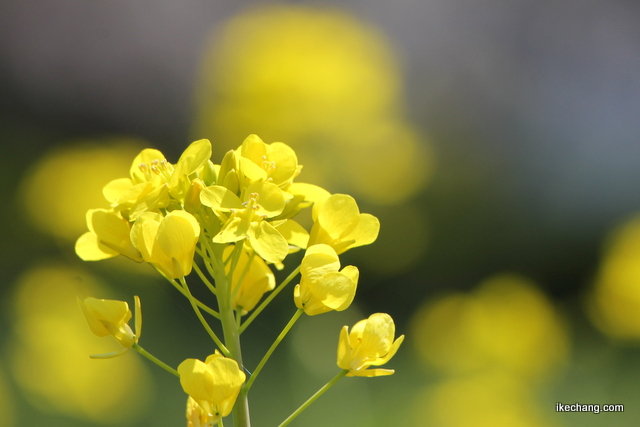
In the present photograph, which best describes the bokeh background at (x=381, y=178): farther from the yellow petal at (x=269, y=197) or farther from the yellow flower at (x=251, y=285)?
the yellow petal at (x=269, y=197)

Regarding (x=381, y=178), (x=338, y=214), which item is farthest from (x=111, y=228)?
(x=381, y=178)

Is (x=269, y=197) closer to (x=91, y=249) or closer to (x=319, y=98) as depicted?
(x=91, y=249)

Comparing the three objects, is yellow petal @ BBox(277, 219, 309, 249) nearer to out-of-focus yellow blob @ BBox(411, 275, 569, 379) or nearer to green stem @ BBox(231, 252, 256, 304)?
green stem @ BBox(231, 252, 256, 304)

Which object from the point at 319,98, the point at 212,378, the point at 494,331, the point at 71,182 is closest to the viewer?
the point at 212,378

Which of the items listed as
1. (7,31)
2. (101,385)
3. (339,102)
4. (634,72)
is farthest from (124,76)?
(634,72)

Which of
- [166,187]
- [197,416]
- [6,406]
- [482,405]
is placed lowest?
[482,405]

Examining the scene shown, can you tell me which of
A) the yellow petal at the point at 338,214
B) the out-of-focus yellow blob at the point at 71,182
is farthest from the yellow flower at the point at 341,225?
the out-of-focus yellow blob at the point at 71,182
